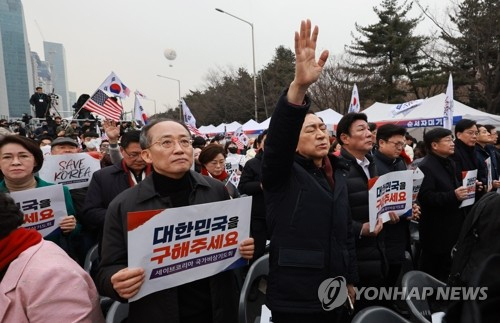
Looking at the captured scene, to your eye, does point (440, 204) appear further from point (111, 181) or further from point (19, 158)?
point (19, 158)

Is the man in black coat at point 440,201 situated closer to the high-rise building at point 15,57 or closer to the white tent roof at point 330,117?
the white tent roof at point 330,117

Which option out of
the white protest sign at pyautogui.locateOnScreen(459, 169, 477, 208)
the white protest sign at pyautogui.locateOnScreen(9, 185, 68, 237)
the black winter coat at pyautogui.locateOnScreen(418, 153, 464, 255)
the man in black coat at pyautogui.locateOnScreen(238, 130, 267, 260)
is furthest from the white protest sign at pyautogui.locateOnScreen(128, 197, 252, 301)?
the white protest sign at pyautogui.locateOnScreen(459, 169, 477, 208)

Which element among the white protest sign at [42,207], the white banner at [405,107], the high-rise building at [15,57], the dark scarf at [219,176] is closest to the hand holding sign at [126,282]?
the white protest sign at [42,207]

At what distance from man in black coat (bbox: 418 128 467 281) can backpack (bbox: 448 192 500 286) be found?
238 cm

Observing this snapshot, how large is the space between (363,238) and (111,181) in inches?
89.1

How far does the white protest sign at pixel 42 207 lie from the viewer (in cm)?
257

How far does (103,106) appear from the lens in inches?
287

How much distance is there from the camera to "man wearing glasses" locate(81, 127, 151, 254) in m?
3.24

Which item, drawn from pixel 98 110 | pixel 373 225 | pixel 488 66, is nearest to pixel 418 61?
pixel 488 66

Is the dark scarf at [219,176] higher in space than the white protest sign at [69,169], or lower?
lower

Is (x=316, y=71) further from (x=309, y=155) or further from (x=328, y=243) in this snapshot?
(x=328, y=243)

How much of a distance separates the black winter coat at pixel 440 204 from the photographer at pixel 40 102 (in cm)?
1577

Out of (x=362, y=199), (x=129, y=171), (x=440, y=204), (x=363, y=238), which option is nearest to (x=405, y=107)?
(x=440, y=204)
